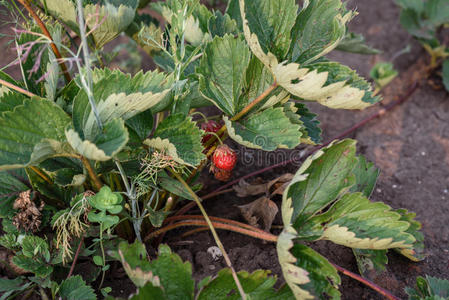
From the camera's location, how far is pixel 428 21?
6.82 ft

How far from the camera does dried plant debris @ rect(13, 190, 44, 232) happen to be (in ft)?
3.56

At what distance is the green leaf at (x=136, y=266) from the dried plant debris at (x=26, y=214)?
1.07ft

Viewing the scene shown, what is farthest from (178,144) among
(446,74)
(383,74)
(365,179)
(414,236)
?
(446,74)

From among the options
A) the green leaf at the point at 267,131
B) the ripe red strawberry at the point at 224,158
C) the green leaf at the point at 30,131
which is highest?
the green leaf at the point at 30,131

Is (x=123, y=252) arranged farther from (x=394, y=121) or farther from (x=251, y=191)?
(x=394, y=121)

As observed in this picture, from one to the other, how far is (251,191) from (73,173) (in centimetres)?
54

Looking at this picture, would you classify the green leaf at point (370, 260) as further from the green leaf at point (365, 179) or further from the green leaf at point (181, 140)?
the green leaf at point (181, 140)

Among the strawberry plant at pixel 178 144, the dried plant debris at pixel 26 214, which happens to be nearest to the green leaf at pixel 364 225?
the strawberry plant at pixel 178 144

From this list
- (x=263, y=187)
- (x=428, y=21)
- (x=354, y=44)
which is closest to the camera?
(x=263, y=187)

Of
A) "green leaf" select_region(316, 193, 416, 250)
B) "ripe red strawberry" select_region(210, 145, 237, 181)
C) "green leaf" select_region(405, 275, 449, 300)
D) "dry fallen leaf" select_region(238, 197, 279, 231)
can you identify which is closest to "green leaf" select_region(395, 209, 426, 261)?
"green leaf" select_region(405, 275, 449, 300)

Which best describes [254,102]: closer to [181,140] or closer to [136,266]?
[181,140]

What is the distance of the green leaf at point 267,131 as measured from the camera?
956 mm

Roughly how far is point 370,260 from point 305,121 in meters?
0.41

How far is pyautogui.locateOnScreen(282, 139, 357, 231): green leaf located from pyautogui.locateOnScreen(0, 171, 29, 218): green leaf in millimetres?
706
